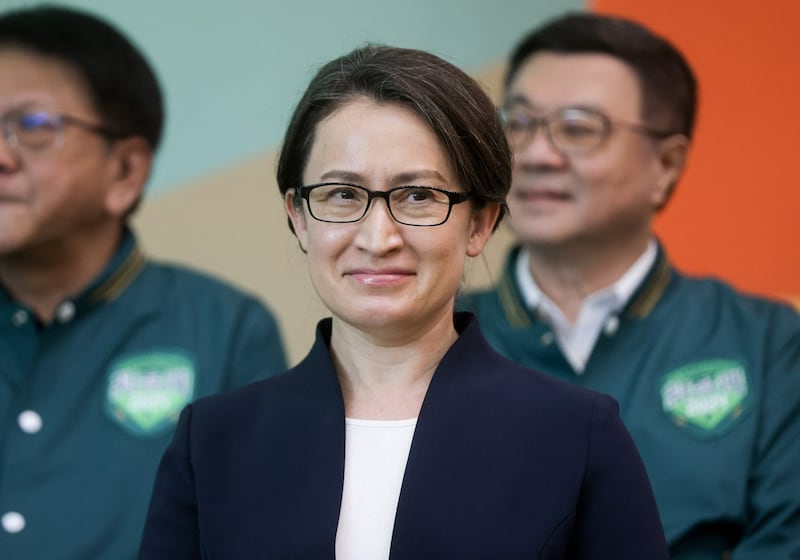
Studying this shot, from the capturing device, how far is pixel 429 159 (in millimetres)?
1157

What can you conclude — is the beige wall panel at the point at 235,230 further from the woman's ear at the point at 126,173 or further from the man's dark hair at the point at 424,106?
the man's dark hair at the point at 424,106

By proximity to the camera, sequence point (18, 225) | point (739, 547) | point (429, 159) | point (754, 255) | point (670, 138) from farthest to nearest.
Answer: point (754, 255), point (670, 138), point (18, 225), point (739, 547), point (429, 159)

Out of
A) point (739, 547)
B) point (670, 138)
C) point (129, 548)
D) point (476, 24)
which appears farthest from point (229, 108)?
point (739, 547)

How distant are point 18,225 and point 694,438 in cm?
108

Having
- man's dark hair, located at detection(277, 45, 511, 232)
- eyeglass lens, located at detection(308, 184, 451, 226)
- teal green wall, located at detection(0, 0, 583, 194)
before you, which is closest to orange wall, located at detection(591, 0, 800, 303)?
teal green wall, located at detection(0, 0, 583, 194)

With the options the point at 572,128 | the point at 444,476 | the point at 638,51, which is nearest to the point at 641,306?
the point at 572,128

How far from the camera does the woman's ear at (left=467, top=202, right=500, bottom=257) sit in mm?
1227

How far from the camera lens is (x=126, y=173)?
2.07m

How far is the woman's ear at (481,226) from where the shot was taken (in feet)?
4.02

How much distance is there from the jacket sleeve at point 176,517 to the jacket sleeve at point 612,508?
1.27 feet

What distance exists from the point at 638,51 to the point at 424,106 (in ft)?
3.28

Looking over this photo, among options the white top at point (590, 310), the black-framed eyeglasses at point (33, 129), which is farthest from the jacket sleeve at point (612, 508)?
the black-framed eyeglasses at point (33, 129)

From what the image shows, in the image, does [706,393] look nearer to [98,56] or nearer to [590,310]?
[590,310]

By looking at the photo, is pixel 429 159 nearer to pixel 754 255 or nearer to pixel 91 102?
pixel 91 102
